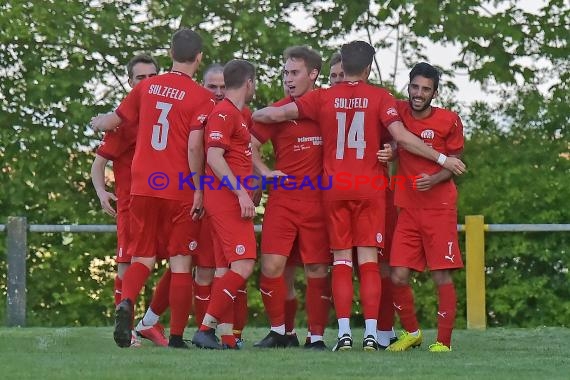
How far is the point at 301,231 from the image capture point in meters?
9.18

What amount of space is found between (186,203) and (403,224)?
1461mm

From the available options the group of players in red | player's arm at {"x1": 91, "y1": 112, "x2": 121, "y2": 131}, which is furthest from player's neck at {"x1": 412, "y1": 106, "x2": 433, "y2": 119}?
player's arm at {"x1": 91, "y1": 112, "x2": 121, "y2": 131}

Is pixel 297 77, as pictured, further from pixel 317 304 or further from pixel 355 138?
pixel 317 304

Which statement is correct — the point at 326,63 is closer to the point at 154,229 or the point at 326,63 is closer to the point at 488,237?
the point at 488,237

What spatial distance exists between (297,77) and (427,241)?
58.5 inches

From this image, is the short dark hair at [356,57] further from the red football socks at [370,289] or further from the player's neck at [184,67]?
the red football socks at [370,289]

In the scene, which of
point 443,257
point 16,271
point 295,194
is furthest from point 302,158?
point 16,271

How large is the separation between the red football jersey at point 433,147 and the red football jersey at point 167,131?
4.50ft

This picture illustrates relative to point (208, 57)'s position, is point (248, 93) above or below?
below

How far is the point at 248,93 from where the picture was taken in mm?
9055

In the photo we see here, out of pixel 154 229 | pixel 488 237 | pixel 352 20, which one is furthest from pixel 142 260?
pixel 352 20

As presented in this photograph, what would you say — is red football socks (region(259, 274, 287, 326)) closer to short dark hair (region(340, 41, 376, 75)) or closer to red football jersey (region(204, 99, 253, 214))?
red football jersey (region(204, 99, 253, 214))

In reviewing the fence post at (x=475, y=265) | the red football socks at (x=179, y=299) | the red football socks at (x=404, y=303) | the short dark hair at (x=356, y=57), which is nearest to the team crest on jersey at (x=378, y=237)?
the red football socks at (x=404, y=303)

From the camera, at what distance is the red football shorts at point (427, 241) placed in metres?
8.86
